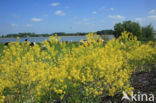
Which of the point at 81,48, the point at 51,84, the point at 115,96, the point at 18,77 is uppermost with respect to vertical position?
the point at 81,48

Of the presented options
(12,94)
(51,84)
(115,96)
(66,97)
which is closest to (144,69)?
A: (115,96)

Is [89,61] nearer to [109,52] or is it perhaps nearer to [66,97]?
[66,97]

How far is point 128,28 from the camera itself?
33.8 m

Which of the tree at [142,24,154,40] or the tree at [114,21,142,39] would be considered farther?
the tree at [142,24,154,40]

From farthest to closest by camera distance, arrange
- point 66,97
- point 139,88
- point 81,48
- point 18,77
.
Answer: point 81,48
point 139,88
point 66,97
point 18,77

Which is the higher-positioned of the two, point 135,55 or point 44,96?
point 135,55

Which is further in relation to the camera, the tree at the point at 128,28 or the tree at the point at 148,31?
the tree at the point at 148,31

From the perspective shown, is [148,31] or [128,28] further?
[148,31]

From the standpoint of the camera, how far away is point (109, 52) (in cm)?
566

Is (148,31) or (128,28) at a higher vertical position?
(128,28)

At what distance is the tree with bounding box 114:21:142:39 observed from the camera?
32.1 metres

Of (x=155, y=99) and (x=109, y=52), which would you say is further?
(x=109, y=52)

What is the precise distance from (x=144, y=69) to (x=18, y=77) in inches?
198

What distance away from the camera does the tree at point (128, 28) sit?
32.1 metres
